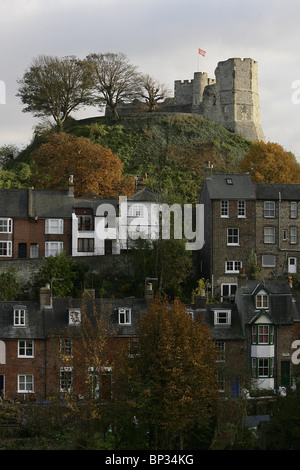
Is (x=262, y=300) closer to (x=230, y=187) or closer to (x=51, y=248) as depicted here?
(x=230, y=187)

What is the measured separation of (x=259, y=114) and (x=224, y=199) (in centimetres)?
4571

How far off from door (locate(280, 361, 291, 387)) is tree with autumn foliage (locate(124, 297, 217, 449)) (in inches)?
257

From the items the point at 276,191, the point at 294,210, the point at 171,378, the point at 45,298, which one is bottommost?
the point at 171,378

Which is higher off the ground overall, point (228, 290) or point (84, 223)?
point (84, 223)

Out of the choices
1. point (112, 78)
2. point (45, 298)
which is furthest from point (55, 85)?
point (45, 298)

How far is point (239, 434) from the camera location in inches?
1535

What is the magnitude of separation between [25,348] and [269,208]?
21.4 meters

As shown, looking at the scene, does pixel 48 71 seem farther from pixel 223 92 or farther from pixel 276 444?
pixel 276 444

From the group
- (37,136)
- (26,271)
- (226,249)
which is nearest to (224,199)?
(226,249)

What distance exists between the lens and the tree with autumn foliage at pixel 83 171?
2810 inches

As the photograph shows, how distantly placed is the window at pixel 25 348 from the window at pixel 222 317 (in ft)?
32.0

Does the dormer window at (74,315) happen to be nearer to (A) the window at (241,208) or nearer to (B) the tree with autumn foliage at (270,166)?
(A) the window at (241,208)

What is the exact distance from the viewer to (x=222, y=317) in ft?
158

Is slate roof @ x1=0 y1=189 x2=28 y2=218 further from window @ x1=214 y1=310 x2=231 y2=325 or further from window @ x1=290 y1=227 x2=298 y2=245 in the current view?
window @ x1=214 y1=310 x2=231 y2=325
